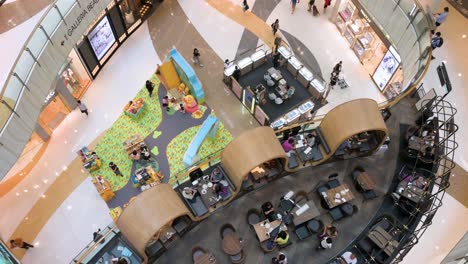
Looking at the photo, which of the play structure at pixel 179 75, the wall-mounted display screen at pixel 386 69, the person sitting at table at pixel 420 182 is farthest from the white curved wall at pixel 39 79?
the person sitting at table at pixel 420 182

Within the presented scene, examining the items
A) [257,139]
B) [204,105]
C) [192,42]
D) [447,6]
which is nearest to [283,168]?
[257,139]

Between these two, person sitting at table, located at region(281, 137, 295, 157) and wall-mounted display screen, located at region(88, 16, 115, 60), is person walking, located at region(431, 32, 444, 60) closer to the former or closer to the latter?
person sitting at table, located at region(281, 137, 295, 157)

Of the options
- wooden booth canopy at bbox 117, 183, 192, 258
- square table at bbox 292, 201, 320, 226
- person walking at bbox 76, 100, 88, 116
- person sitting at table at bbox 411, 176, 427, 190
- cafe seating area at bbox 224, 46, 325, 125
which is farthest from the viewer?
cafe seating area at bbox 224, 46, 325, 125

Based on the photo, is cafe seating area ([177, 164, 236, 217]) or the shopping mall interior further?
cafe seating area ([177, 164, 236, 217])

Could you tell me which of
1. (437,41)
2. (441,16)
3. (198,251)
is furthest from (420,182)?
(441,16)

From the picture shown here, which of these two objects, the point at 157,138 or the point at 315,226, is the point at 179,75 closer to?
the point at 157,138

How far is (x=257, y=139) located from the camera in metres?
13.9

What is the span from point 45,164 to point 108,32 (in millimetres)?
7225

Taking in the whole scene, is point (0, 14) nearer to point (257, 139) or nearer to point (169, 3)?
point (169, 3)

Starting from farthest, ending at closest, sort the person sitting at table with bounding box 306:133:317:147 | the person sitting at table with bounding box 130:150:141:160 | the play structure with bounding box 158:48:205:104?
the play structure with bounding box 158:48:205:104 < the person sitting at table with bounding box 130:150:141:160 < the person sitting at table with bounding box 306:133:317:147

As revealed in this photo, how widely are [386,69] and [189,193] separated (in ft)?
38.2

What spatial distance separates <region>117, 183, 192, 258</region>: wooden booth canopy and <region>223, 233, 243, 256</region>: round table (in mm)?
2350

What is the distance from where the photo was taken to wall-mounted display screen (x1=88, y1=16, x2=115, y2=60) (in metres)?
19.7

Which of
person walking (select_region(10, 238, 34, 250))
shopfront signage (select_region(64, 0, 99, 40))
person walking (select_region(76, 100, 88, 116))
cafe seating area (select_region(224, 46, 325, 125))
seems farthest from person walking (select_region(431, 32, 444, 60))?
person walking (select_region(10, 238, 34, 250))
